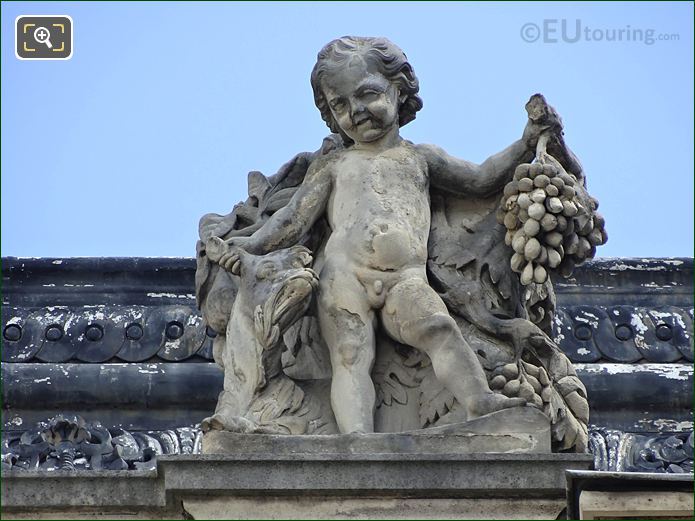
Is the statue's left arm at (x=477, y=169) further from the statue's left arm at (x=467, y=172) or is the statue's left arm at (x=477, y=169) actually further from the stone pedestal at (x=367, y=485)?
the stone pedestal at (x=367, y=485)

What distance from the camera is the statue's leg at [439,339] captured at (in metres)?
16.3

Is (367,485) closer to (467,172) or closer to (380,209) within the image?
(380,209)

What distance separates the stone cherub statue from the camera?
16578 millimetres

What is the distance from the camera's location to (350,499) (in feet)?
51.7

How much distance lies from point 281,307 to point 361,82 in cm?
143

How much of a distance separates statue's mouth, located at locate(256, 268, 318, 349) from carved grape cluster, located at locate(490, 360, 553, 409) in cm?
109

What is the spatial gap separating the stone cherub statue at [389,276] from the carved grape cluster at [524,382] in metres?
0.01

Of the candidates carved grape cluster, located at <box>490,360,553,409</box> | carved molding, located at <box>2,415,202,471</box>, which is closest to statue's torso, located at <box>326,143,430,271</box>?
carved grape cluster, located at <box>490,360,553,409</box>

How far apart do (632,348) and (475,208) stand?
4.26 m

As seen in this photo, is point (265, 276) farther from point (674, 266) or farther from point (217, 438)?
point (674, 266)

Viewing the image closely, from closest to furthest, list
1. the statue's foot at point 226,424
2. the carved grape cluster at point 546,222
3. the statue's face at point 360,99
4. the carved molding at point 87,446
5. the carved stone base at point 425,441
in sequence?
the carved stone base at point 425,441 < the statue's foot at point 226,424 < the carved grape cluster at point 546,222 < the statue's face at point 360,99 < the carved molding at point 87,446

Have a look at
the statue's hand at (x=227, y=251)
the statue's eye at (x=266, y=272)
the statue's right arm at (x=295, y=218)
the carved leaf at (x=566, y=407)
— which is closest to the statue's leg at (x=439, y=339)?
the carved leaf at (x=566, y=407)

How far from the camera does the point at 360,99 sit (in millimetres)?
17266

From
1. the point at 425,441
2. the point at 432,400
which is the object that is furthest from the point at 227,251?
the point at 425,441
